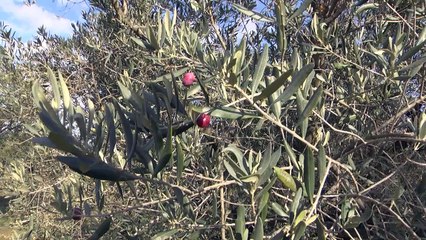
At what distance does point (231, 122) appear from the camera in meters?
2.60

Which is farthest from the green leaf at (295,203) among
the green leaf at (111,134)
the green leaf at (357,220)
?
the green leaf at (111,134)

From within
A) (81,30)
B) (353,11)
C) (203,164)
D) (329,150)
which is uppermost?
(81,30)

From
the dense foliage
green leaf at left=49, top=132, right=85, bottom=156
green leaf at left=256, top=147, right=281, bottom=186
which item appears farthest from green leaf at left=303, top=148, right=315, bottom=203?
green leaf at left=49, top=132, right=85, bottom=156

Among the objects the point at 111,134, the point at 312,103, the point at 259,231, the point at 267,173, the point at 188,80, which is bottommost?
the point at 259,231

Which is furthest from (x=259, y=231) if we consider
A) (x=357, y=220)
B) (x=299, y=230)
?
(x=357, y=220)

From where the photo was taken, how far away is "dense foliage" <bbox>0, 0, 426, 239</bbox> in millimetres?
→ 1308

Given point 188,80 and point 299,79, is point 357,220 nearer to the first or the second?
point 299,79

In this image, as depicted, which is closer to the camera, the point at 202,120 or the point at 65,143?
the point at 65,143

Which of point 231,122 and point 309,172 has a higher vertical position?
point 231,122

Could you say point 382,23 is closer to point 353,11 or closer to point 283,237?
point 353,11

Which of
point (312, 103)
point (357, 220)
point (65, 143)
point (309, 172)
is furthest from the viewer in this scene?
point (357, 220)

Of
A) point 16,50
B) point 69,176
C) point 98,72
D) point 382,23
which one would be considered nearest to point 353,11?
point 382,23

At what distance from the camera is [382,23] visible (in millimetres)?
2312

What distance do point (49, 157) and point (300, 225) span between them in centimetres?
283
